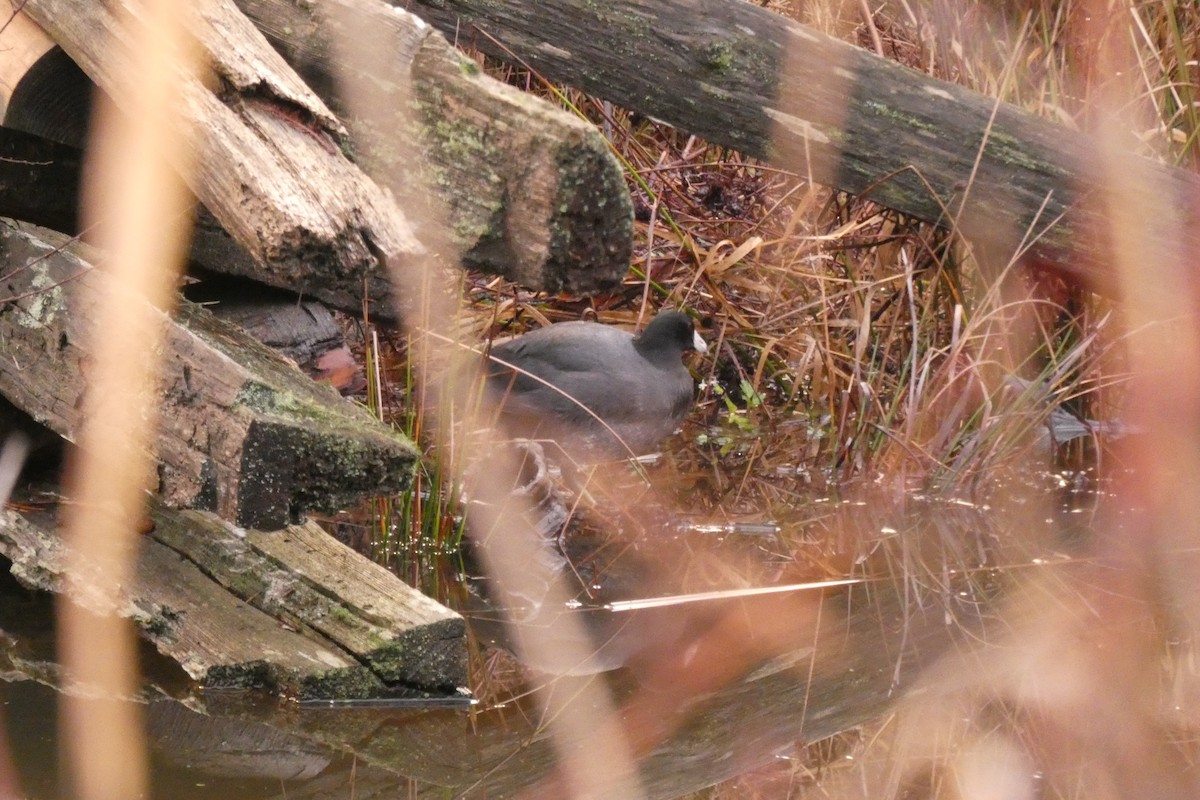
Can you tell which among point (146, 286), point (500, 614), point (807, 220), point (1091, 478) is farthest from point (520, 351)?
point (146, 286)

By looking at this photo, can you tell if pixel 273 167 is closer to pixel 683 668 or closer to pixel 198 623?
pixel 198 623

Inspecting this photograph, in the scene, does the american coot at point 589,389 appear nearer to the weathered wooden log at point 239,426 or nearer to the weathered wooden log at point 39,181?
the weathered wooden log at point 39,181

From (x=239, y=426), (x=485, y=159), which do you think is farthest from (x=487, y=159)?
(x=239, y=426)

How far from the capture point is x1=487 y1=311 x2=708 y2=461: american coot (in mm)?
4656

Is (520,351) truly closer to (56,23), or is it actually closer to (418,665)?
(418,665)

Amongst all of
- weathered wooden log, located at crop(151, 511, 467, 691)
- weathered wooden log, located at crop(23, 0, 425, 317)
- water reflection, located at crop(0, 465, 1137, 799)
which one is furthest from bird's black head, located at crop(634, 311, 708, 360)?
weathered wooden log, located at crop(23, 0, 425, 317)

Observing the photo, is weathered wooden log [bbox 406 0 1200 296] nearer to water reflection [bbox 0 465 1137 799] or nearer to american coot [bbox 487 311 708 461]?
water reflection [bbox 0 465 1137 799]

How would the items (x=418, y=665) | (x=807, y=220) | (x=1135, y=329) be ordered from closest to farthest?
(x=418, y=665), (x=1135, y=329), (x=807, y=220)

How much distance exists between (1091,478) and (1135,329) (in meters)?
0.60

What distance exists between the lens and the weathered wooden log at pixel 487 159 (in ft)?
6.98

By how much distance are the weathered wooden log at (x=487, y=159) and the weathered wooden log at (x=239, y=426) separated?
36 cm

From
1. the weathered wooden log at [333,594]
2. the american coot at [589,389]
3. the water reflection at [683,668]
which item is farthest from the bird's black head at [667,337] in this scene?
the weathered wooden log at [333,594]

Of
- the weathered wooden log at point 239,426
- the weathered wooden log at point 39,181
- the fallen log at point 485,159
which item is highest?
the fallen log at point 485,159

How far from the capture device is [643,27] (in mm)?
3414
